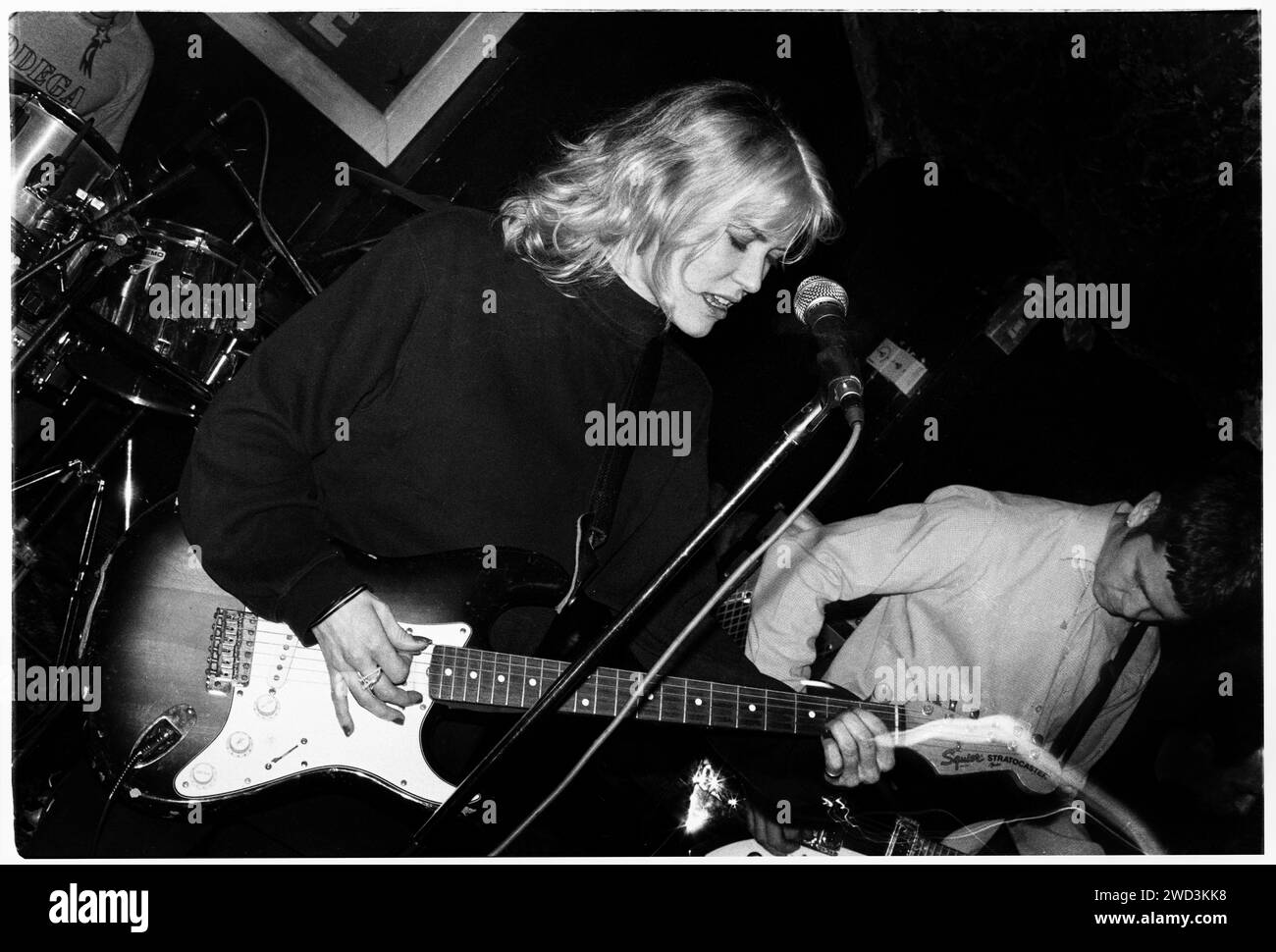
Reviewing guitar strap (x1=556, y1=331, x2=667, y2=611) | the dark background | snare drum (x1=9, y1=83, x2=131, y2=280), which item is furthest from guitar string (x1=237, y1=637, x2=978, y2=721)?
snare drum (x1=9, y1=83, x2=131, y2=280)

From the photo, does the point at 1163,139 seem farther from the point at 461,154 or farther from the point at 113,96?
the point at 113,96

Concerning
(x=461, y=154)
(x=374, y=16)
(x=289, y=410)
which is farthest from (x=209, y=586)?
(x=374, y=16)

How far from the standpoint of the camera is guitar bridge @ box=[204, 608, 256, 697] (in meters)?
1.52

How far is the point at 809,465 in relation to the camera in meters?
2.01

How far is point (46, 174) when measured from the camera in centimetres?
169

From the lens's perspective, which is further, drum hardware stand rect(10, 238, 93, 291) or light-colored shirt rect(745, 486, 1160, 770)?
light-colored shirt rect(745, 486, 1160, 770)

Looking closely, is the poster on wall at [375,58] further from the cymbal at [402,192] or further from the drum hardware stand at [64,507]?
the drum hardware stand at [64,507]

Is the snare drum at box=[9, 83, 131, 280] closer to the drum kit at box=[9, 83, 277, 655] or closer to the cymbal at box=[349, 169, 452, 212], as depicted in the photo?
the drum kit at box=[9, 83, 277, 655]

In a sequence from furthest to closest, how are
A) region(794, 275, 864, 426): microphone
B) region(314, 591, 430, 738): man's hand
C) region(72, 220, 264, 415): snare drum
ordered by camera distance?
region(72, 220, 264, 415): snare drum, region(314, 591, 430, 738): man's hand, region(794, 275, 864, 426): microphone

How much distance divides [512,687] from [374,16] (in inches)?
48.9

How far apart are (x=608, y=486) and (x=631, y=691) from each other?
0.35 metres

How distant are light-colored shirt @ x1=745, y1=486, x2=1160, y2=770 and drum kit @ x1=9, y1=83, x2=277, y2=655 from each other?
3.75ft
